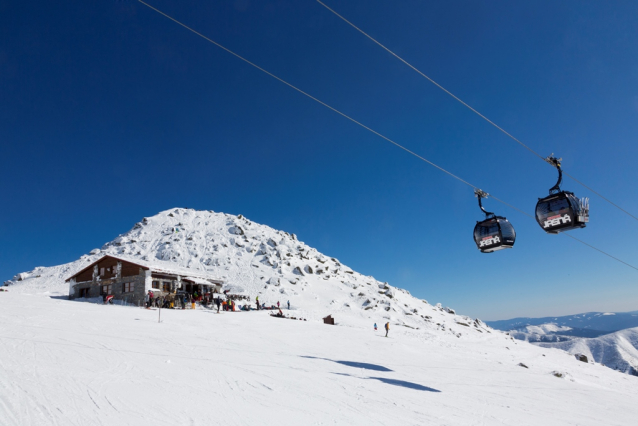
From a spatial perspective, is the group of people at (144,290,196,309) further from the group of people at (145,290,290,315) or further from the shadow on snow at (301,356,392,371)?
the shadow on snow at (301,356,392,371)

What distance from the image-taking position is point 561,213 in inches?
476

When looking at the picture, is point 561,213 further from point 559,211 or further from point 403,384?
point 403,384

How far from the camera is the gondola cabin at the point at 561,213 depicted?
1190cm

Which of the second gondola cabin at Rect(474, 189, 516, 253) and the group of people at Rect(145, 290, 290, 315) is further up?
the second gondola cabin at Rect(474, 189, 516, 253)

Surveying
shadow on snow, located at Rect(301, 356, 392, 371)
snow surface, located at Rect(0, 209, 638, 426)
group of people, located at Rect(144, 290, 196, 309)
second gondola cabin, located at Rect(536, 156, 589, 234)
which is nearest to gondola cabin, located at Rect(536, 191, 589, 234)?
second gondola cabin, located at Rect(536, 156, 589, 234)

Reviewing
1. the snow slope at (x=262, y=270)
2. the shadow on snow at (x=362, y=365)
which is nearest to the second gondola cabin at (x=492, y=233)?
the shadow on snow at (x=362, y=365)

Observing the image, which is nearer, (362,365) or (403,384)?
(403,384)

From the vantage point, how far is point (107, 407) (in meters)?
6.85

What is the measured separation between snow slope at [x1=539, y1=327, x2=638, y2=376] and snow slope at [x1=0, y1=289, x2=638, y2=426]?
Result: 99851 mm

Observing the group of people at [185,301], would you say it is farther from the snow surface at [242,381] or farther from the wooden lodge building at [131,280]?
the snow surface at [242,381]

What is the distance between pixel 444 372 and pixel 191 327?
46.2 feet

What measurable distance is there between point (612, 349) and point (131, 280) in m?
177

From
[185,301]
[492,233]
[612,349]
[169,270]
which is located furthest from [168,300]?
[612,349]

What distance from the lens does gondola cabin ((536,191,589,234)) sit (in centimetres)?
1190
